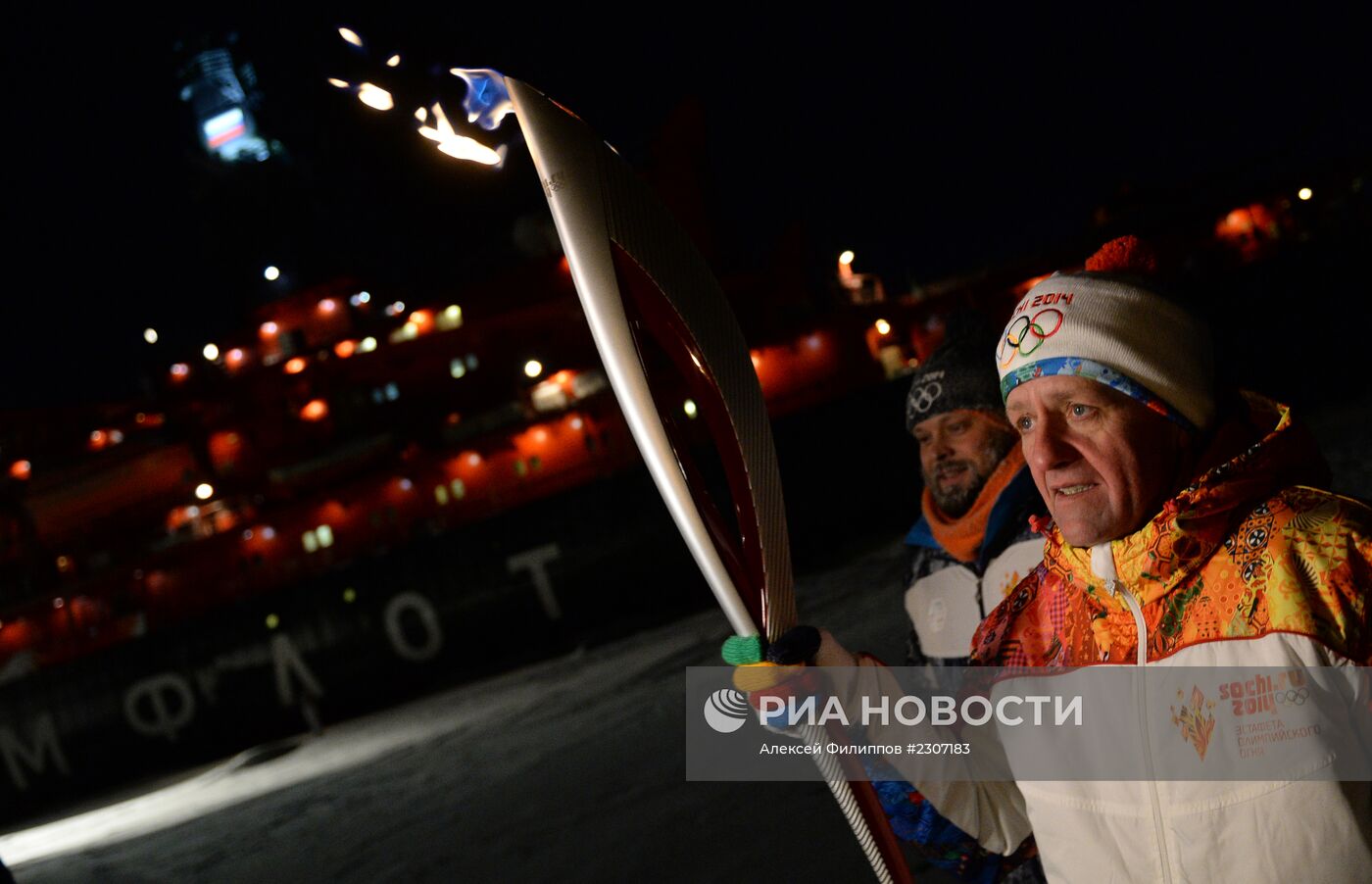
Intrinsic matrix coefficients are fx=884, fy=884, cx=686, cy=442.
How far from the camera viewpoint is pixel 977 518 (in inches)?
96.3

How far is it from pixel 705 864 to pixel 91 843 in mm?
7012

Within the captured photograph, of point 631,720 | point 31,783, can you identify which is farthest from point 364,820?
point 31,783

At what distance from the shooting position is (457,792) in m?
6.19

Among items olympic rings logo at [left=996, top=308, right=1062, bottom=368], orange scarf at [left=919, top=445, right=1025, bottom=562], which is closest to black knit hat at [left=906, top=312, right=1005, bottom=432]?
orange scarf at [left=919, top=445, right=1025, bottom=562]

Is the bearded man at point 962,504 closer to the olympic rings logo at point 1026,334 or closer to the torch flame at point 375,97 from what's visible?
the olympic rings logo at point 1026,334

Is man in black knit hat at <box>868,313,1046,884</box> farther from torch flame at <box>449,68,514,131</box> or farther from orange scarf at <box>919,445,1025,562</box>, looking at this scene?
torch flame at <box>449,68,514,131</box>

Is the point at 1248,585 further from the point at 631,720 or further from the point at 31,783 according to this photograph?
the point at 31,783

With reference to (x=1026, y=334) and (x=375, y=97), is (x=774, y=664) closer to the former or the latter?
(x=1026, y=334)

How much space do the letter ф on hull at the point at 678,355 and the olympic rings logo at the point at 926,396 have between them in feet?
4.56

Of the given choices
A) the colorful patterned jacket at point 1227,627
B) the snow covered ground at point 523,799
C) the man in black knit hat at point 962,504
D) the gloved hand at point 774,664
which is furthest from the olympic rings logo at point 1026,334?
the snow covered ground at point 523,799

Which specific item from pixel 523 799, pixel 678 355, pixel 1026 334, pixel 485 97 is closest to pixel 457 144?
A: pixel 485 97

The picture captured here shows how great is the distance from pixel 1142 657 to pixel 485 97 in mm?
1327

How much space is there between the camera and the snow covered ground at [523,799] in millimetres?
4121

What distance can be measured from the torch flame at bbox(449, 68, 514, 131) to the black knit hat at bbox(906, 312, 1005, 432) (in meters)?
1.69
